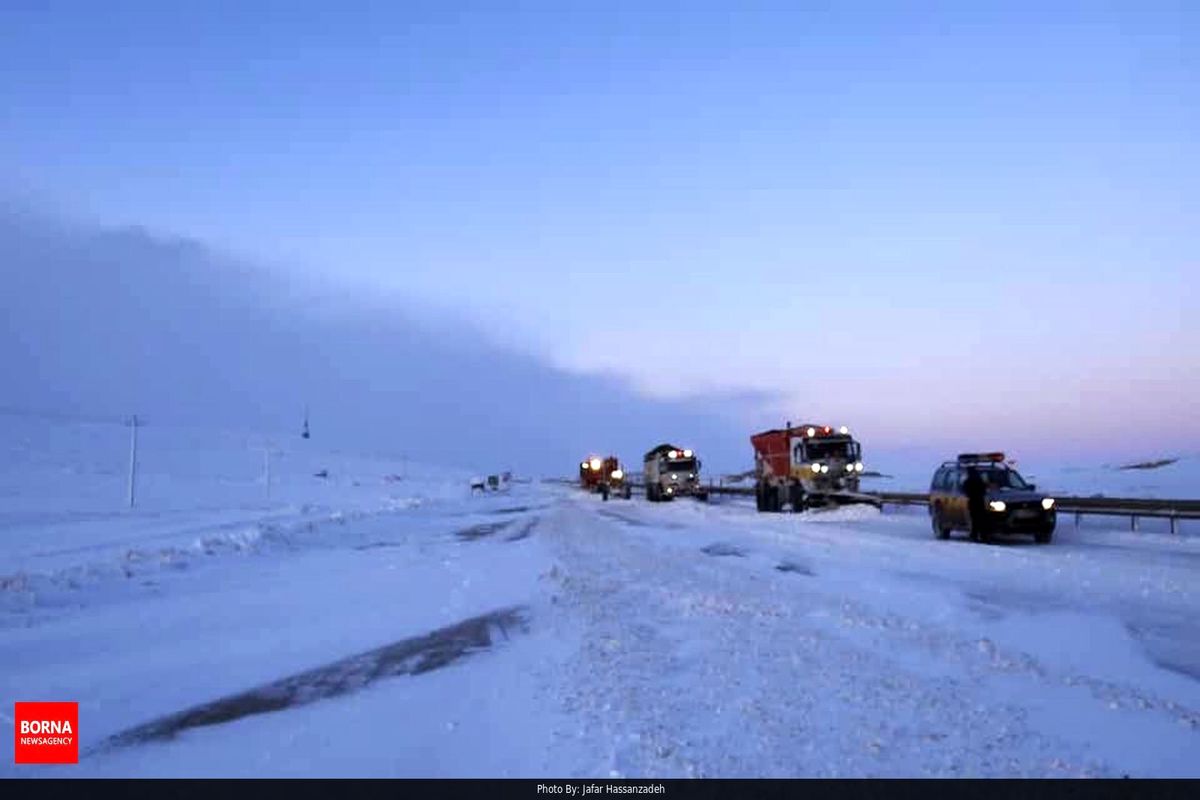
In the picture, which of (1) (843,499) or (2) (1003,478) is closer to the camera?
(2) (1003,478)

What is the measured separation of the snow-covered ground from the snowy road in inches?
1.6

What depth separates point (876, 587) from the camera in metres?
14.3

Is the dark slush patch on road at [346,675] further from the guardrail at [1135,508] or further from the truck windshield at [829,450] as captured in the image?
the truck windshield at [829,450]

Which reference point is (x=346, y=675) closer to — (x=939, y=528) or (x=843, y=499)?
(x=939, y=528)

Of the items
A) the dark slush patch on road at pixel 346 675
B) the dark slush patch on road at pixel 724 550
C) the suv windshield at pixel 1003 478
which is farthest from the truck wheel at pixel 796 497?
the dark slush patch on road at pixel 346 675

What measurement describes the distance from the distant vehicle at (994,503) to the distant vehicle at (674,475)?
3086cm

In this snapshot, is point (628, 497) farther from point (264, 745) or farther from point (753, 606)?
point (264, 745)

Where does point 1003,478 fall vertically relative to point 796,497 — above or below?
above

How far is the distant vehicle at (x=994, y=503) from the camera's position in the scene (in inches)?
865

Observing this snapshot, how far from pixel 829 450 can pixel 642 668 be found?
30778mm

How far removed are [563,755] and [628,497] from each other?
62229 millimetres

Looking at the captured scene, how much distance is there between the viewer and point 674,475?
184 ft

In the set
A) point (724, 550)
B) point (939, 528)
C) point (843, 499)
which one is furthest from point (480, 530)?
point (843, 499)
